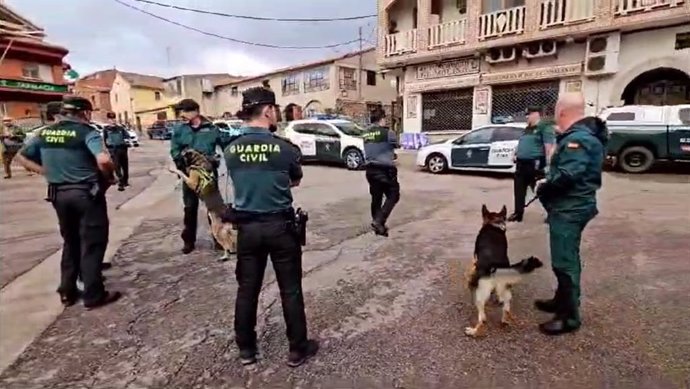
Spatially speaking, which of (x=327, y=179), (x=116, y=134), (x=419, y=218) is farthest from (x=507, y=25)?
(x=116, y=134)

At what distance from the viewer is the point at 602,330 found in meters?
3.00

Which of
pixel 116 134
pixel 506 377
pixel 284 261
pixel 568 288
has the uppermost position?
pixel 116 134

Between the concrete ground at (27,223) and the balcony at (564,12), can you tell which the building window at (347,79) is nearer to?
the balcony at (564,12)

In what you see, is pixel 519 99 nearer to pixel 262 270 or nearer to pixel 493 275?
pixel 493 275

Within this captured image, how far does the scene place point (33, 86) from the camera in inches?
915

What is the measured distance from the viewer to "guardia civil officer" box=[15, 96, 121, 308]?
129 inches

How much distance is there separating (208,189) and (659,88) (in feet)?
45.3

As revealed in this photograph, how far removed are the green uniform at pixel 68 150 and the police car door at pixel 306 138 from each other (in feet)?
35.0

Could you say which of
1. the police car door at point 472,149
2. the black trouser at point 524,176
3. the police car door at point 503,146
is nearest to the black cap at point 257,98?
the black trouser at point 524,176

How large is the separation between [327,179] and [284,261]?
8.58 metres

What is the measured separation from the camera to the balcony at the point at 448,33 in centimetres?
1527

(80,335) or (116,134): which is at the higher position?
(116,134)

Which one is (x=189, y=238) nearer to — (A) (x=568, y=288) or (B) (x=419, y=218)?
(B) (x=419, y=218)

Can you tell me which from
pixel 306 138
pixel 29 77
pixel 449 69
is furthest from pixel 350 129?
pixel 29 77
